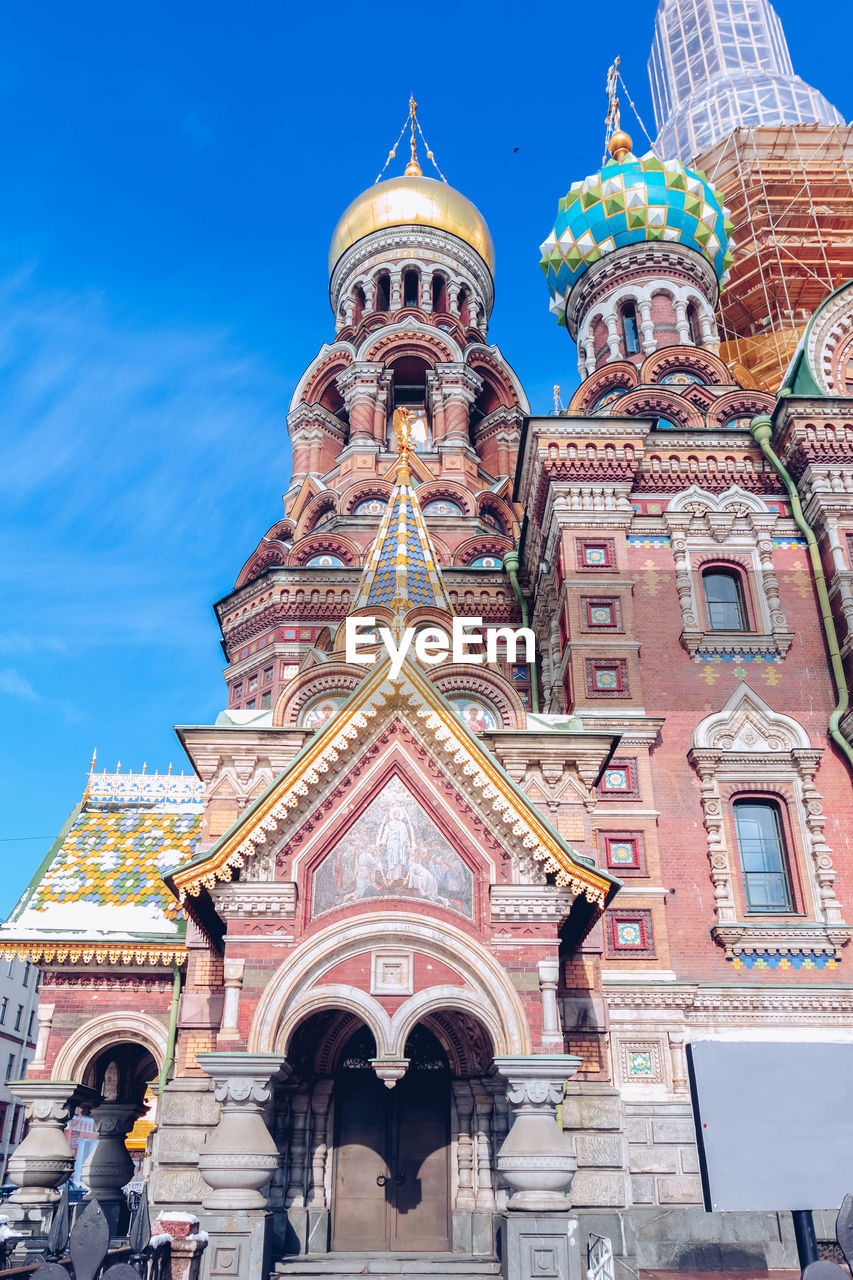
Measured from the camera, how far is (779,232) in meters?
25.7

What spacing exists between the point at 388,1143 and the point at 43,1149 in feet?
12.5

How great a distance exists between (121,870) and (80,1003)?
1.64 meters

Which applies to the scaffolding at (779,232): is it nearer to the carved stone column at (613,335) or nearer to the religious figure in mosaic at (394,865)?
the carved stone column at (613,335)

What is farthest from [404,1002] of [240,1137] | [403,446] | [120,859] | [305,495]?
A: [305,495]

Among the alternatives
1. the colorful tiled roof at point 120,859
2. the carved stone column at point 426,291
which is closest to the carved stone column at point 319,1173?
the colorful tiled roof at point 120,859

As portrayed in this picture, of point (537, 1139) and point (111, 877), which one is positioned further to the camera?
point (111, 877)

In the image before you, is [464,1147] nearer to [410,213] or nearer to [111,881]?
[111,881]

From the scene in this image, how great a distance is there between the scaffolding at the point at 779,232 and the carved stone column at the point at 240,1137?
1989cm

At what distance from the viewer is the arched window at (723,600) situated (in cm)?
1458

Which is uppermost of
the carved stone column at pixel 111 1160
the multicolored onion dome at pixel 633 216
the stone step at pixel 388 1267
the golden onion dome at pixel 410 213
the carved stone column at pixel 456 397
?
the golden onion dome at pixel 410 213

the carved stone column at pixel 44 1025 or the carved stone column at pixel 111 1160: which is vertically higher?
the carved stone column at pixel 44 1025

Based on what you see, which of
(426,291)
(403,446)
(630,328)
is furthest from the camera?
(426,291)

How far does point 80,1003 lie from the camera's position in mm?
12578

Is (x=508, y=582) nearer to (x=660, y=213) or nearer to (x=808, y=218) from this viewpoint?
(x=660, y=213)
